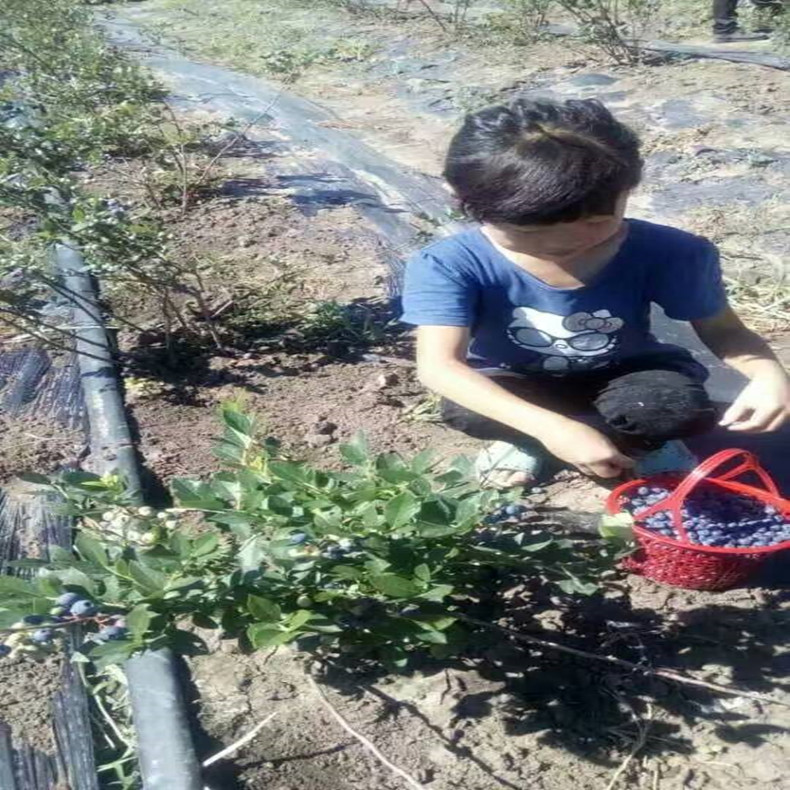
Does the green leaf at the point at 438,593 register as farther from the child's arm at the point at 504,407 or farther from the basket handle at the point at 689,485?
the basket handle at the point at 689,485

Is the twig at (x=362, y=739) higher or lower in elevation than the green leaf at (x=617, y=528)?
lower

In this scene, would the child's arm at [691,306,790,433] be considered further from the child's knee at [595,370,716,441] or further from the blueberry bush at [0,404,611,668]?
the blueberry bush at [0,404,611,668]

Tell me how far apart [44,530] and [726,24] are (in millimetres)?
5963

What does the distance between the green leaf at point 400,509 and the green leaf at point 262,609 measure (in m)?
0.20

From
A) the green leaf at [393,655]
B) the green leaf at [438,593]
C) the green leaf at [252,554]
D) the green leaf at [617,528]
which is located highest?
the green leaf at [252,554]

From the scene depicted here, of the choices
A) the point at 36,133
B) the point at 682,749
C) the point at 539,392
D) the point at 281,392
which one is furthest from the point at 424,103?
the point at 682,749

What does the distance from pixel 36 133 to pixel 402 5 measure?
6.41 meters

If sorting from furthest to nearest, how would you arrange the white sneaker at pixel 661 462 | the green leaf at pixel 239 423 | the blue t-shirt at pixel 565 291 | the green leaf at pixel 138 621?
the white sneaker at pixel 661 462 → the blue t-shirt at pixel 565 291 → the green leaf at pixel 239 423 → the green leaf at pixel 138 621

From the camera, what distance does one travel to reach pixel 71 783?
1.77m

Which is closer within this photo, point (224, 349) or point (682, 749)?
point (682, 749)

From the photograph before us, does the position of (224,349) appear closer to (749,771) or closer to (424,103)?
(749,771)

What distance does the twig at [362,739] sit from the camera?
→ 1.70m

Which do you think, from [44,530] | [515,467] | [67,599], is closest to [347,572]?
[67,599]

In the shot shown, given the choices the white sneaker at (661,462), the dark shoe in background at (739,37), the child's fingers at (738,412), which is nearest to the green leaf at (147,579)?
the child's fingers at (738,412)
